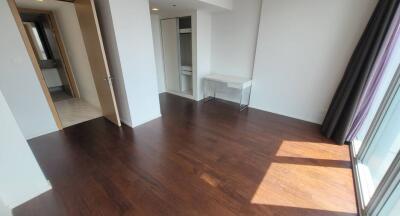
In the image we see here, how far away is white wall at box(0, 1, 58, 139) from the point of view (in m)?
2.25

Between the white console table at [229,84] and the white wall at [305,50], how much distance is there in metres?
0.30

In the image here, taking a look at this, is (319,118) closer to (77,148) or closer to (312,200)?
(312,200)

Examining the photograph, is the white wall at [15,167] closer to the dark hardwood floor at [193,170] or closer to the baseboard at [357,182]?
the dark hardwood floor at [193,170]

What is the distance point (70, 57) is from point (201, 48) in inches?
125

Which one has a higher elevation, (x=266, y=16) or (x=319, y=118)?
(x=266, y=16)

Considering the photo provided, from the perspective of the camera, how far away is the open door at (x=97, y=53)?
238cm

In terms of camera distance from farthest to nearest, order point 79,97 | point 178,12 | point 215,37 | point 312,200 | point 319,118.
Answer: point 79,97 → point 215,37 → point 178,12 → point 319,118 → point 312,200

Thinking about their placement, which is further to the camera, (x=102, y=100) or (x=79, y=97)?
(x=79, y=97)

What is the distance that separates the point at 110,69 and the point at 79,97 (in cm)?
237

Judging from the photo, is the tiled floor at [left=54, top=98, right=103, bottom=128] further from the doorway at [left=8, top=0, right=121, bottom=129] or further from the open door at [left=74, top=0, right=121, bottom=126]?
the open door at [left=74, top=0, right=121, bottom=126]

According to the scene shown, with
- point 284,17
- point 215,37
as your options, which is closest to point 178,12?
point 215,37

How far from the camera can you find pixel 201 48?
3969 millimetres

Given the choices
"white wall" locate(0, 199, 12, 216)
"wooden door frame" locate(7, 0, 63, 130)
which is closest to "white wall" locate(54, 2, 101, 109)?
"wooden door frame" locate(7, 0, 63, 130)

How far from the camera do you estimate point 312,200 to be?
1.67m
